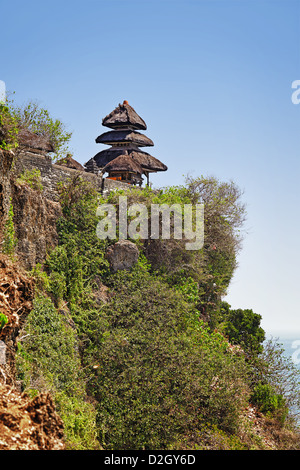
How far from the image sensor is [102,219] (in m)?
21.0

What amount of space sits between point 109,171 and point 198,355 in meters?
15.5

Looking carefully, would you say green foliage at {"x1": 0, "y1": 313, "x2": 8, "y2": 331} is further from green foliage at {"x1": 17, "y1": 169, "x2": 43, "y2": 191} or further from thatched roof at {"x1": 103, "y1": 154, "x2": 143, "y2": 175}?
thatched roof at {"x1": 103, "y1": 154, "x2": 143, "y2": 175}

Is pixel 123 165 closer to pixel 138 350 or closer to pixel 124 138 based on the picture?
pixel 124 138

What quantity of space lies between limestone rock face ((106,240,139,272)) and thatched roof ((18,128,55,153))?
733 centimetres

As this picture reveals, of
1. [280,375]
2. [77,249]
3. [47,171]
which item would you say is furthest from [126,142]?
[280,375]

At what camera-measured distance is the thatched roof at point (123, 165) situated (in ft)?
98.6

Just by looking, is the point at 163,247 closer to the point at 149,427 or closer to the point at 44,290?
the point at 44,290

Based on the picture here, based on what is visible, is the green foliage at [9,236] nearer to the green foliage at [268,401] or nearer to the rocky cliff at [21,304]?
the rocky cliff at [21,304]

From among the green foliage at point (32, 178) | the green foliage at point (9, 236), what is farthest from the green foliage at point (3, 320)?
the green foliage at point (32, 178)

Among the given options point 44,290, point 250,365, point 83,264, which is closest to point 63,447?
point 44,290

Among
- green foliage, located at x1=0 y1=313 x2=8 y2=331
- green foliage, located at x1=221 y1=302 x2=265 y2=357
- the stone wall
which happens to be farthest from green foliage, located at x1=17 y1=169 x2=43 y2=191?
green foliage, located at x1=221 y1=302 x2=265 y2=357

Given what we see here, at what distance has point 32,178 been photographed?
18516 mm

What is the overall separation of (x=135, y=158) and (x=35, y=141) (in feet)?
24.4

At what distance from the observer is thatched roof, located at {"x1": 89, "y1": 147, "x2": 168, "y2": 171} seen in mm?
32656
